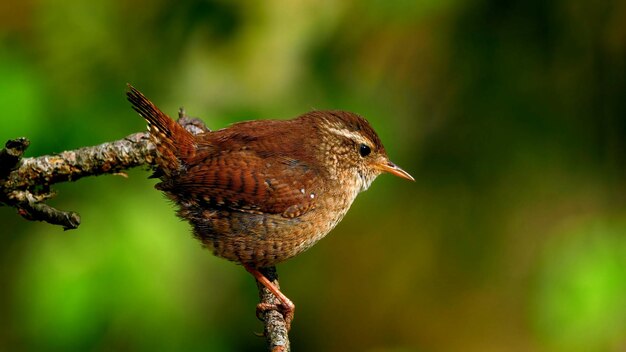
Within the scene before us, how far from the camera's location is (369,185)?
166 inches

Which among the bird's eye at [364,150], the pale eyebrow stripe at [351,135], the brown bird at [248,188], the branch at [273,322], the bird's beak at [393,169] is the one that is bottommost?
the branch at [273,322]

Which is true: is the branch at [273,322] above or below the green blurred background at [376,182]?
below

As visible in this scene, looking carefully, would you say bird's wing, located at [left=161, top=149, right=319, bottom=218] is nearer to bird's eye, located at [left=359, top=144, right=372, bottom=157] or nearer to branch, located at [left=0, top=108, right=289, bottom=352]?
branch, located at [left=0, top=108, right=289, bottom=352]

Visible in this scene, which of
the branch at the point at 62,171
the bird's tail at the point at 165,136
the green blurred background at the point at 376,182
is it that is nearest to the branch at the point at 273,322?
the branch at the point at 62,171

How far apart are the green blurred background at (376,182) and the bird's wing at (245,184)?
0.54ft

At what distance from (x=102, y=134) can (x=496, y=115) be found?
2.07m

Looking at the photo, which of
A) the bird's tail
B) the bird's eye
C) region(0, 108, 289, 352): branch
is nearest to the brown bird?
the bird's tail

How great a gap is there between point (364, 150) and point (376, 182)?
0.23 m

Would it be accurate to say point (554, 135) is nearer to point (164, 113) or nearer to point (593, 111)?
point (593, 111)

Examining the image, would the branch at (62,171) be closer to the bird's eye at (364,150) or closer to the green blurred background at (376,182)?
the green blurred background at (376,182)

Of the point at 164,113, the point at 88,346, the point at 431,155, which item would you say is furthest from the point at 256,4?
the point at 88,346

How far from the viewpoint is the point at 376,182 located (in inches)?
167

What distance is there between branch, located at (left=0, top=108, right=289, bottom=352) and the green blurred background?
8.3 inches

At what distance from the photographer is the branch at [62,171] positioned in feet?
9.28
